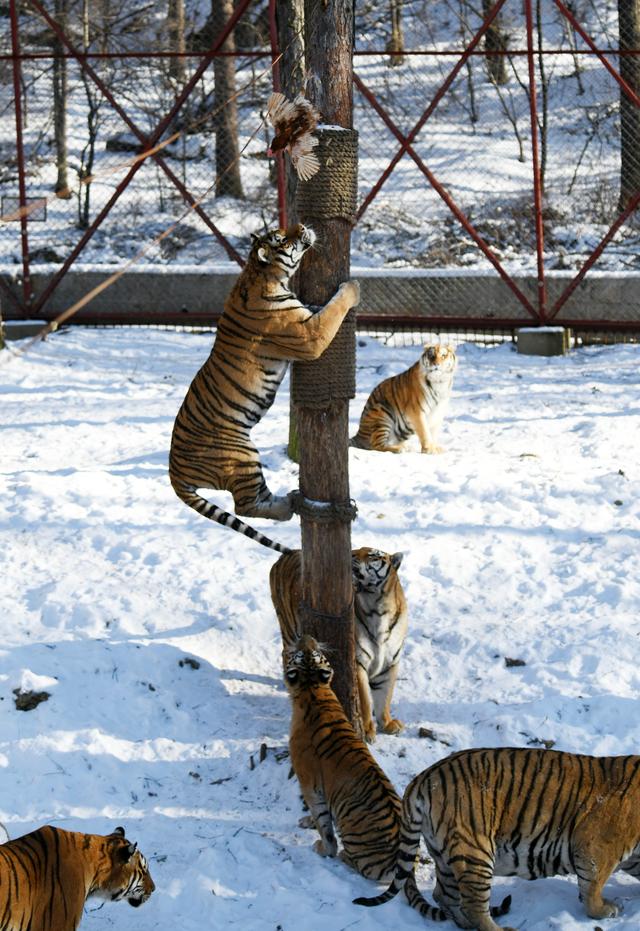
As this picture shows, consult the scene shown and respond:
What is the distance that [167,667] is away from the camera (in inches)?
227

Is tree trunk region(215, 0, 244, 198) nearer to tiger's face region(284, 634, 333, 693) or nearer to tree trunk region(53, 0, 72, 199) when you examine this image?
tree trunk region(53, 0, 72, 199)

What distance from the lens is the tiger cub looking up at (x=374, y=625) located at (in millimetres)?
5453

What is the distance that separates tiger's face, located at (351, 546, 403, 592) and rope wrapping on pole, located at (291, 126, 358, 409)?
0.85 m

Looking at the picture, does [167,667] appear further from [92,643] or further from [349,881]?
[349,881]

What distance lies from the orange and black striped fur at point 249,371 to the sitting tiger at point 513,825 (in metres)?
1.56

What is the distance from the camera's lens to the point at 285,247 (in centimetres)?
488

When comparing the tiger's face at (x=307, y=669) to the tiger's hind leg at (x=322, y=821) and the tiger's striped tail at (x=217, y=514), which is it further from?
the tiger's striped tail at (x=217, y=514)

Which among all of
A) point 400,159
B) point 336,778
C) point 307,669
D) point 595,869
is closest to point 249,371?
point 307,669

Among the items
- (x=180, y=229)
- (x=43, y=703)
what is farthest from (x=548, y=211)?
(x=43, y=703)

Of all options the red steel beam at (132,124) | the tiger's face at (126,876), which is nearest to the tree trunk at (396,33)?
the red steel beam at (132,124)

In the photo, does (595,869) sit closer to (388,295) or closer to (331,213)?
(331,213)

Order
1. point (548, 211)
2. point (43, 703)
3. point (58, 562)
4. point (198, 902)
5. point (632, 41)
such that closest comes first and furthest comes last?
1. point (198, 902)
2. point (43, 703)
3. point (58, 562)
4. point (632, 41)
5. point (548, 211)

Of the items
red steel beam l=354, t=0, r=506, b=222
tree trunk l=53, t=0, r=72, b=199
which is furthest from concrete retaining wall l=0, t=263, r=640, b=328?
tree trunk l=53, t=0, r=72, b=199

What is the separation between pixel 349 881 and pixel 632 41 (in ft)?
39.2
